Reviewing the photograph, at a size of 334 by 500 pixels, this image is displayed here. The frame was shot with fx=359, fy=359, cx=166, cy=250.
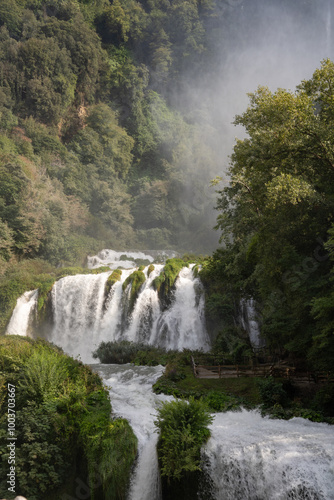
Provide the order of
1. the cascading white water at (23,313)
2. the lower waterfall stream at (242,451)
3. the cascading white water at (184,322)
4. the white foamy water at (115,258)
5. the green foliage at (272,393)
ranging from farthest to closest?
1. the white foamy water at (115,258)
2. the cascading white water at (23,313)
3. the cascading white water at (184,322)
4. the green foliage at (272,393)
5. the lower waterfall stream at (242,451)

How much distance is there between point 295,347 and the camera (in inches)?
459

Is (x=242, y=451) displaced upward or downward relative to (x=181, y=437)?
downward

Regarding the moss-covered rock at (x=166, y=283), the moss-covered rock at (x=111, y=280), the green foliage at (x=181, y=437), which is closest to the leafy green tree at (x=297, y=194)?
the green foliage at (x=181, y=437)

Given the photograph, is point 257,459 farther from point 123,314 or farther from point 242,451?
point 123,314

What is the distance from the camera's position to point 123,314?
28.5 metres

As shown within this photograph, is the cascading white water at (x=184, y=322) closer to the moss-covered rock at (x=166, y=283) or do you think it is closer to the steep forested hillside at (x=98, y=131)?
the moss-covered rock at (x=166, y=283)

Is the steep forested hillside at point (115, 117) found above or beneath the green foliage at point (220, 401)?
above

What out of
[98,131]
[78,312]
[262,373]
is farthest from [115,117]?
[262,373]

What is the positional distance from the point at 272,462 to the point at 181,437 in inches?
81.3

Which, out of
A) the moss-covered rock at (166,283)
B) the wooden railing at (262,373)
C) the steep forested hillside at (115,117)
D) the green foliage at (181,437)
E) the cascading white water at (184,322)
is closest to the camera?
the green foliage at (181,437)

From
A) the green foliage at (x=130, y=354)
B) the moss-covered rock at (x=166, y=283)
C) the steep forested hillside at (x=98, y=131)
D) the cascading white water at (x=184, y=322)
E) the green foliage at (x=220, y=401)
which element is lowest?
the green foliage at (x=220, y=401)

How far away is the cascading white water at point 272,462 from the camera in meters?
6.90

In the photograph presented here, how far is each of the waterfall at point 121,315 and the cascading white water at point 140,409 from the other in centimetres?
678

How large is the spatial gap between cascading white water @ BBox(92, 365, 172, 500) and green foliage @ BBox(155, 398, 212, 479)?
41cm
